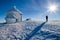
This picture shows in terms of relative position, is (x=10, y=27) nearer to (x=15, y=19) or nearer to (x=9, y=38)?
(x=9, y=38)

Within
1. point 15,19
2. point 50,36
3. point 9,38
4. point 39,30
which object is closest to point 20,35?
point 9,38

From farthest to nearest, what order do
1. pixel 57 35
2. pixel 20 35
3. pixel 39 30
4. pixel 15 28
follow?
pixel 15 28
pixel 39 30
pixel 20 35
pixel 57 35

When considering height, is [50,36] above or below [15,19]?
below

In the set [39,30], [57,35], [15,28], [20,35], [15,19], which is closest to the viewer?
[57,35]

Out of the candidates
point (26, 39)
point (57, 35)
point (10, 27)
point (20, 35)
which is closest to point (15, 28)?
point (10, 27)

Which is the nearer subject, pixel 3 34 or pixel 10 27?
pixel 3 34

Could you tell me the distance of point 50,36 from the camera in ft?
83.1

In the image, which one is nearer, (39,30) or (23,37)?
(23,37)

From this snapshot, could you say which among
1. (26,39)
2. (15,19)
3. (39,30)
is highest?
(15,19)

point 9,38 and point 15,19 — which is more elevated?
point 15,19

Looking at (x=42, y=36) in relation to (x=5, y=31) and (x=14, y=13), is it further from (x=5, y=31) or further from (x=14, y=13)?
(x=14, y=13)

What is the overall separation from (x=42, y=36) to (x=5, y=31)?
9748 mm

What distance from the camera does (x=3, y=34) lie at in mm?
27188

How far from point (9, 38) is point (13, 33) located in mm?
2575
